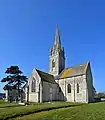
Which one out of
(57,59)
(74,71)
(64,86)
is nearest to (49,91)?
(64,86)

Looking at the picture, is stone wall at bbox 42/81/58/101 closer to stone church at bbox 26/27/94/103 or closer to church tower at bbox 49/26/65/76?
stone church at bbox 26/27/94/103

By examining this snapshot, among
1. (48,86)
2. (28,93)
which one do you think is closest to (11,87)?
(28,93)

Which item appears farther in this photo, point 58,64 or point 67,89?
point 58,64

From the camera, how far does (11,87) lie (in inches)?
2295

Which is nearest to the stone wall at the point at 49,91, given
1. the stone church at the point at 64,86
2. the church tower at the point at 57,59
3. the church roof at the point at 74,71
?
the stone church at the point at 64,86

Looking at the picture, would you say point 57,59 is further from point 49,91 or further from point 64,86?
point 49,91

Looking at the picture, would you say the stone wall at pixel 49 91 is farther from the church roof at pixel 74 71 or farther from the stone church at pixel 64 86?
the church roof at pixel 74 71

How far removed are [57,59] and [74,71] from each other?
972cm

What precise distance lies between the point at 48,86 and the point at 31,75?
19.5 feet

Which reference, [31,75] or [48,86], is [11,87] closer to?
[31,75]

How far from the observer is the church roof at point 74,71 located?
52.6 meters

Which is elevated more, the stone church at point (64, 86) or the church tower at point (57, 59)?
the church tower at point (57, 59)

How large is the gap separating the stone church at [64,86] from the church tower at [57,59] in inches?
105

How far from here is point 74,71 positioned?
181 feet
